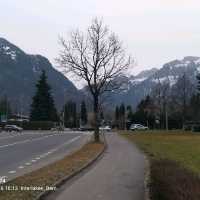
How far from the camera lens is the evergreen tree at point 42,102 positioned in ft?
442

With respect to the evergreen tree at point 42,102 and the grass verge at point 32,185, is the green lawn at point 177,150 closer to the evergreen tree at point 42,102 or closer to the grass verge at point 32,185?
the grass verge at point 32,185

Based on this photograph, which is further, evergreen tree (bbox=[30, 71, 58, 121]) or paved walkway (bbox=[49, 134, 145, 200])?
evergreen tree (bbox=[30, 71, 58, 121])

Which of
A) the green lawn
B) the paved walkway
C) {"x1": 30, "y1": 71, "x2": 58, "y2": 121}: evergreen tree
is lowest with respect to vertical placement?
the paved walkway

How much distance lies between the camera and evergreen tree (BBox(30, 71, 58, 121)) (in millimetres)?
134625

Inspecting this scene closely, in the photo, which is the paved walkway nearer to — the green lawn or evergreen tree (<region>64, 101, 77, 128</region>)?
the green lawn

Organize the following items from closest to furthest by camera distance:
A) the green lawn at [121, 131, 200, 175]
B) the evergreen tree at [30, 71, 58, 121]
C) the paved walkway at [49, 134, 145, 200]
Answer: the paved walkway at [49, 134, 145, 200], the green lawn at [121, 131, 200, 175], the evergreen tree at [30, 71, 58, 121]

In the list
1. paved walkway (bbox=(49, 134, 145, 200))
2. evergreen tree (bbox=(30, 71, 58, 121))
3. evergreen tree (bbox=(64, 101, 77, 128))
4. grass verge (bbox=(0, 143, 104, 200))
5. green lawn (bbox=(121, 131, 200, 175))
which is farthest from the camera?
evergreen tree (bbox=(64, 101, 77, 128))

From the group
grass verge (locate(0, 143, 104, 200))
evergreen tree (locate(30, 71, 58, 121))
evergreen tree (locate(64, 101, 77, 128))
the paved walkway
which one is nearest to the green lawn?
the paved walkway

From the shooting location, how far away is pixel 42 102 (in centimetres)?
13425

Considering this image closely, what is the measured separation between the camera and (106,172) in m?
21.4

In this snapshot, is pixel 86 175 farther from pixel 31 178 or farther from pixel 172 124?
pixel 172 124

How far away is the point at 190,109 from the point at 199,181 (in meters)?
114

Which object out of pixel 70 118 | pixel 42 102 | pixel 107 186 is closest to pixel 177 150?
pixel 107 186

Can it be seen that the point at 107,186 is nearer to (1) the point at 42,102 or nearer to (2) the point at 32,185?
(2) the point at 32,185
